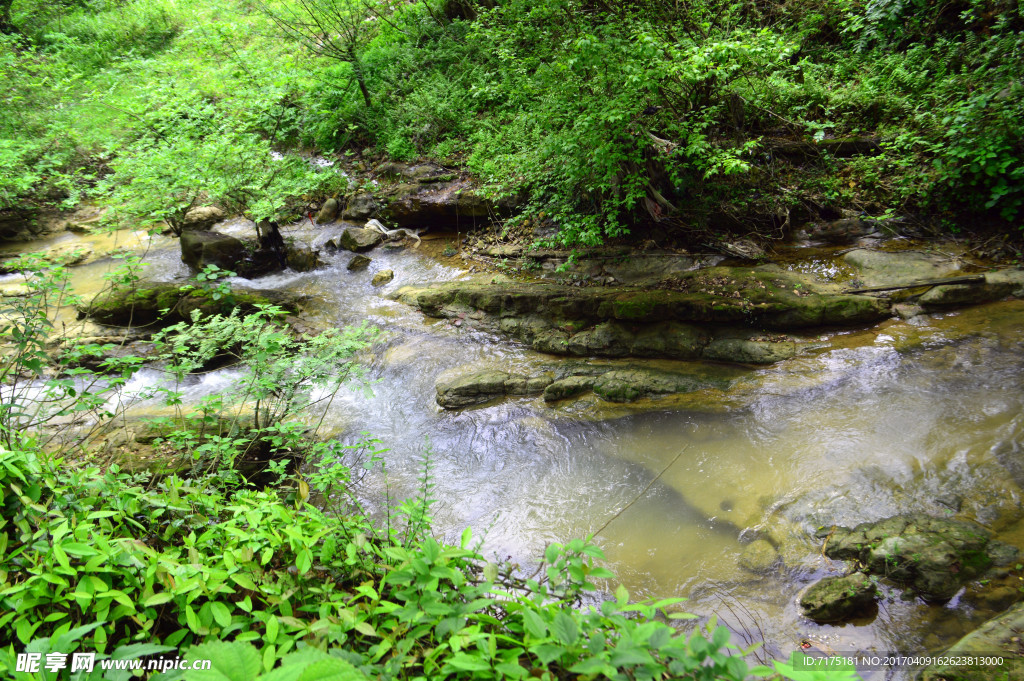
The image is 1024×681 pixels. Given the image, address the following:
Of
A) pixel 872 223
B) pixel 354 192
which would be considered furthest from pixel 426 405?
pixel 354 192

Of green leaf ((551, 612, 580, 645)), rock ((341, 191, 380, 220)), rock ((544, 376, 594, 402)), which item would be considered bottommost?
rock ((544, 376, 594, 402))

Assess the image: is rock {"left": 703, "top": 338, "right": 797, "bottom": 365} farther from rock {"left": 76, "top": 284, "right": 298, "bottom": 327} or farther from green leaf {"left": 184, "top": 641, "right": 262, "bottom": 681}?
rock {"left": 76, "top": 284, "right": 298, "bottom": 327}

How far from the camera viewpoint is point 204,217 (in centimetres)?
1409

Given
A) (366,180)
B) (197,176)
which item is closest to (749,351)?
(197,176)

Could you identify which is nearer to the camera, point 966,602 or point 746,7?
point 966,602

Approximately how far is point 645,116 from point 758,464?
17.5 ft

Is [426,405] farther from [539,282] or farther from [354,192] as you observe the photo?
[354,192]

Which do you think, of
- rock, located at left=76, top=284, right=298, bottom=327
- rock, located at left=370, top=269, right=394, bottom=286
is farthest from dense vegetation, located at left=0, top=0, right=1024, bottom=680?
rock, located at left=370, top=269, right=394, bottom=286

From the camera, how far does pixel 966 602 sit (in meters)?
3.47

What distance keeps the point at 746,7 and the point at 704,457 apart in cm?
1004

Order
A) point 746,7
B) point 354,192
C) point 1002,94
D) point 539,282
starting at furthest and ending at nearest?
point 354,192
point 746,7
point 539,282
point 1002,94

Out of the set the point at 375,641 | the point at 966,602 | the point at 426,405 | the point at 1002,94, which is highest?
the point at 1002,94

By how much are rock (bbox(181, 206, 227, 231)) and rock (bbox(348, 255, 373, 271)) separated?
557cm

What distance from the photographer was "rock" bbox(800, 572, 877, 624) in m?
3.54
